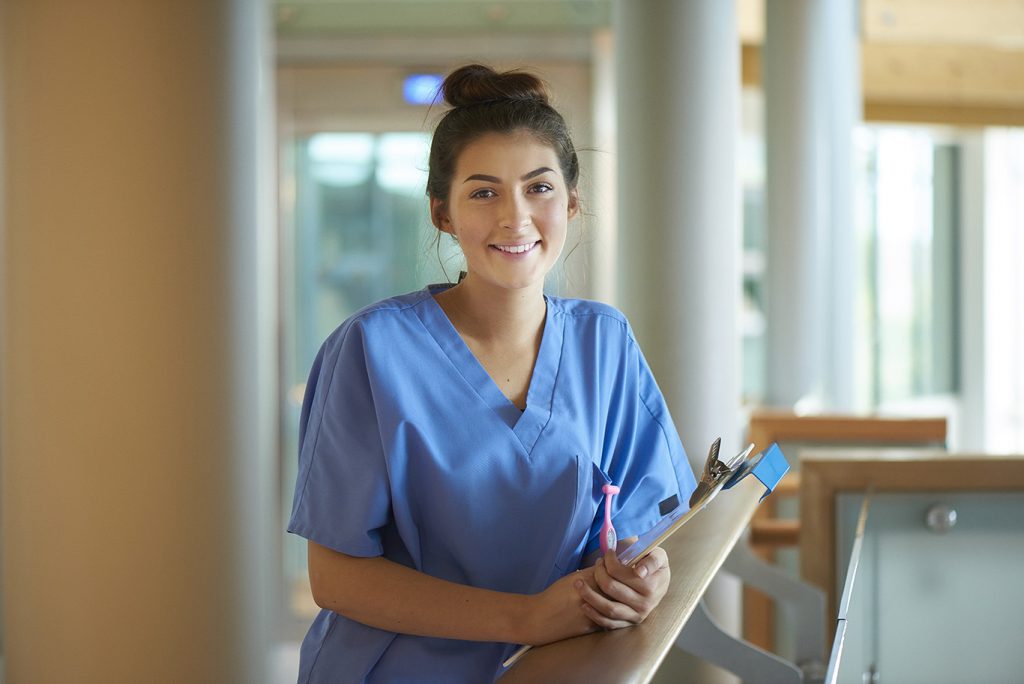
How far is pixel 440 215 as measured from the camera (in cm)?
170

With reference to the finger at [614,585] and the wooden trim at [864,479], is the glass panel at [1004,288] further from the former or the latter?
the finger at [614,585]

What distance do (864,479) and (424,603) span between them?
123 centimetres

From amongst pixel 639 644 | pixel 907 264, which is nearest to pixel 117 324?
pixel 639 644

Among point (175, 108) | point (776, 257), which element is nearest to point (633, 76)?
point (175, 108)

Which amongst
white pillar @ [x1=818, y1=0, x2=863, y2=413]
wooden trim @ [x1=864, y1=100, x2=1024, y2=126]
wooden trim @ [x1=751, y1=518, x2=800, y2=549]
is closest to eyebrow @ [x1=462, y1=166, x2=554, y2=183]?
wooden trim @ [x1=751, y1=518, x2=800, y2=549]

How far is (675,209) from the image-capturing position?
281 centimetres

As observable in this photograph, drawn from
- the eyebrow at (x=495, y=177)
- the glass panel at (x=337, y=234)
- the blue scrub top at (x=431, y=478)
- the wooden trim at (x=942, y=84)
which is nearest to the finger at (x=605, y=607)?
the blue scrub top at (x=431, y=478)

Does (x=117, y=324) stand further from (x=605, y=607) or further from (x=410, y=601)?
(x=605, y=607)

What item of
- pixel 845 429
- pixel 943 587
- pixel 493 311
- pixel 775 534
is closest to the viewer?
pixel 493 311

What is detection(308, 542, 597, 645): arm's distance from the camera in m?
1.42

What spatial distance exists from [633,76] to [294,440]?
11.6ft

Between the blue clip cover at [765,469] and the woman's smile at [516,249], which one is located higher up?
the woman's smile at [516,249]

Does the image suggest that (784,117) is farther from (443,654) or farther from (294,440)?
(443,654)

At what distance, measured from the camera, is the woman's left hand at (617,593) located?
54.1 inches
